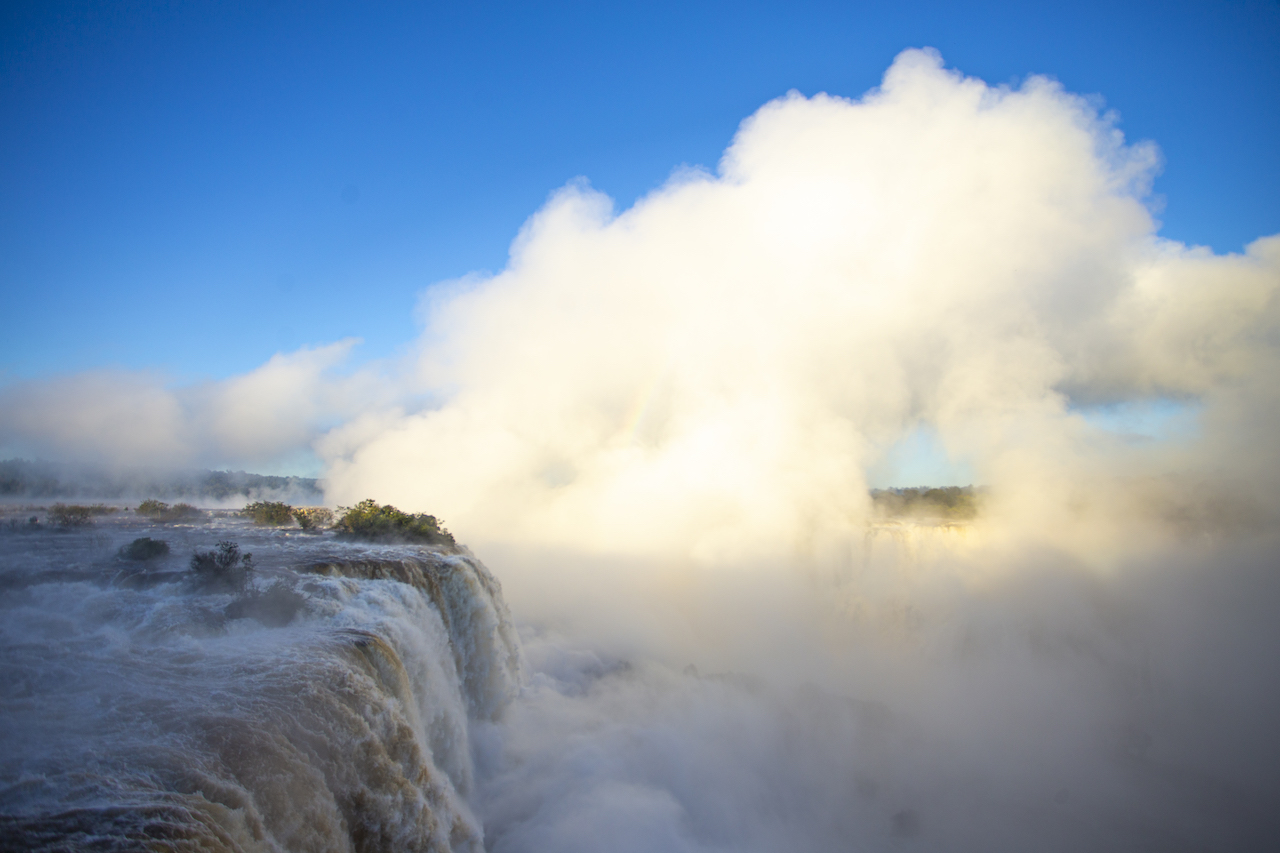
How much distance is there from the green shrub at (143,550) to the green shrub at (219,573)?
7.65ft

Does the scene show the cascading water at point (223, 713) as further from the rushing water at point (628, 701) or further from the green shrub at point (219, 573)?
the green shrub at point (219, 573)

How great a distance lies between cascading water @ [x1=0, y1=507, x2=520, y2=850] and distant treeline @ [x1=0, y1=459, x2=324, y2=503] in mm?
19538

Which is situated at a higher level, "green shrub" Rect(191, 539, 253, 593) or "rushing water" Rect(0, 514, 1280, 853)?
"green shrub" Rect(191, 539, 253, 593)

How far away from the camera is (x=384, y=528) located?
2231cm

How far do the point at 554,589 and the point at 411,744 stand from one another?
27744mm

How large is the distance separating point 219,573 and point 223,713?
699cm

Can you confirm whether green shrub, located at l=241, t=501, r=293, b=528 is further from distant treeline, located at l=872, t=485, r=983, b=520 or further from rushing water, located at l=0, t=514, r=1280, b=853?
distant treeline, located at l=872, t=485, r=983, b=520

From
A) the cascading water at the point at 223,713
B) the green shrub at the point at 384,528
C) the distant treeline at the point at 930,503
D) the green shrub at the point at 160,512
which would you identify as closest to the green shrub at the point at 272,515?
the green shrub at the point at 160,512

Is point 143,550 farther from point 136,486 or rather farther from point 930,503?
point 930,503

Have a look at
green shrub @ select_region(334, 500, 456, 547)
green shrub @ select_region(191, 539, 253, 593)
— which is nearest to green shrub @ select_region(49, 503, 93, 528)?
green shrub @ select_region(334, 500, 456, 547)

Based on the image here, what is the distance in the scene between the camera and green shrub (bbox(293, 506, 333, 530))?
25156 millimetres

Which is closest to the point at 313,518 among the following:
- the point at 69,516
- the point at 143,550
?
the point at 69,516

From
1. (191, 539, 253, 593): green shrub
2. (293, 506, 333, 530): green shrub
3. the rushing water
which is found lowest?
the rushing water

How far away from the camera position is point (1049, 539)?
32.5m
